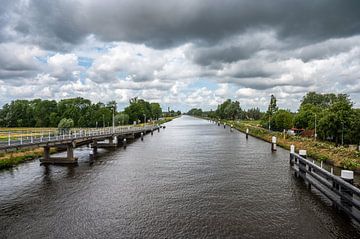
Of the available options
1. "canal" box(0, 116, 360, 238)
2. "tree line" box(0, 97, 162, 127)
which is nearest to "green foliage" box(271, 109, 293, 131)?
"canal" box(0, 116, 360, 238)

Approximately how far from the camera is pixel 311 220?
1642cm

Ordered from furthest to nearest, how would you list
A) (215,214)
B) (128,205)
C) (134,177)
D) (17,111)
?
1. (17,111)
2. (134,177)
3. (128,205)
4. (215,214)

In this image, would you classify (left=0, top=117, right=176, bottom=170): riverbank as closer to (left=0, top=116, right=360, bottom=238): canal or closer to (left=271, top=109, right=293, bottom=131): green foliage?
(left=0, top=116, right=360, bottom=238): canal

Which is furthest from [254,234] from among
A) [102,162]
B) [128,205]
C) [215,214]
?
[102,162]

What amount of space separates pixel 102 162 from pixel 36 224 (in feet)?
73.0

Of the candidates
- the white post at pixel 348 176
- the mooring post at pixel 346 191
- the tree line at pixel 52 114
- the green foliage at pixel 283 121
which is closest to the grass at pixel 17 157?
the mooring post at pixel 346 191

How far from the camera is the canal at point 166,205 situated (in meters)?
15.2

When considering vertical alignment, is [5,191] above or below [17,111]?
below

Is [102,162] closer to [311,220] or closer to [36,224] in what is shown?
[36,224]

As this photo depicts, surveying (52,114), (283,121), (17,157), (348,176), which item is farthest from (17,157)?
(52,114)

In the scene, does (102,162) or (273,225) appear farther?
(102,162)

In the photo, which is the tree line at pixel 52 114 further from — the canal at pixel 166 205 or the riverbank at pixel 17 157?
the canal at pixel 166 205

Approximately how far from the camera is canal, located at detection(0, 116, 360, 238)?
1520 cm

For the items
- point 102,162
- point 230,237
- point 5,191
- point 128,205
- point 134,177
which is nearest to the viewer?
point 230,237
